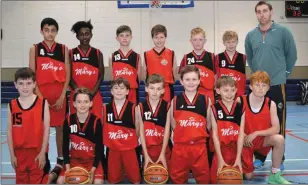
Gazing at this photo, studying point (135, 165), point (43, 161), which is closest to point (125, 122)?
point (135, 165)

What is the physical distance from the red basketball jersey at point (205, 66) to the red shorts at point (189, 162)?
42.0 inches

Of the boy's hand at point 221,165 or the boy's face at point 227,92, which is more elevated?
the boy's face at point 227,92

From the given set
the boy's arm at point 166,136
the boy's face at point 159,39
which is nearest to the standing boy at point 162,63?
the boy's face at point 159,39

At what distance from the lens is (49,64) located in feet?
14.8

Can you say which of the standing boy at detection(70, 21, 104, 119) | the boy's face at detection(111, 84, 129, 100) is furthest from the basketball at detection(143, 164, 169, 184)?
the standing boy at detection(70, 21, 104, 119)

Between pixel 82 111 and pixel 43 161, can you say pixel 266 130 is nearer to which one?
pixel 82 111

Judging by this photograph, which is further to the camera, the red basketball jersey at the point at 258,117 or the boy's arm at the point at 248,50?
the boy's arm at the point at 248,50

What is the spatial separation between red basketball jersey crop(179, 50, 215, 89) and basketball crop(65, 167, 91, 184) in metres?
1.84

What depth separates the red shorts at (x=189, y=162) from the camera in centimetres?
378

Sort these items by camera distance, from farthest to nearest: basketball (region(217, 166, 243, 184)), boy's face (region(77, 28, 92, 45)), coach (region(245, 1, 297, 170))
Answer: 1. boy's face (region(77, 28, 92, 45))
2. coach (region(245, 1, 297, 170))
3. basketball (region(217, 166, 243, 184))

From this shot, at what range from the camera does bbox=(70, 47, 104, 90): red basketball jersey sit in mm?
4559

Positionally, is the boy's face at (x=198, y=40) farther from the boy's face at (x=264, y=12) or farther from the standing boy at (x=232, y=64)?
the boy's face at (x=264, y=12)

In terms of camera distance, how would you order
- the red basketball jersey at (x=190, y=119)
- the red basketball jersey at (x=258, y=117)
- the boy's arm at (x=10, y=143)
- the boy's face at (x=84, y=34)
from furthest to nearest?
the boy's face at (x=84, y=34) → the red basketball jersey at (x=258, y=117) → the red basketball jersey at (x=190, y=119) → the boy's arm at (x=10, y=143)

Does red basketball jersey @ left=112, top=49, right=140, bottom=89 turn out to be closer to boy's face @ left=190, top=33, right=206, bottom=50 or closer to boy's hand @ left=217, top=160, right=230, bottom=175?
boy's face @ left=190, top=33, right=206, bottom=50
